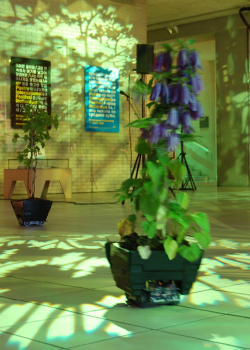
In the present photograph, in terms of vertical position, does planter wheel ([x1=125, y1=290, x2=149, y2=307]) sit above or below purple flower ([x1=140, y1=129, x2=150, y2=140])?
below

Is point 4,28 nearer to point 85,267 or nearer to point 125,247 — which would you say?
point 85,267

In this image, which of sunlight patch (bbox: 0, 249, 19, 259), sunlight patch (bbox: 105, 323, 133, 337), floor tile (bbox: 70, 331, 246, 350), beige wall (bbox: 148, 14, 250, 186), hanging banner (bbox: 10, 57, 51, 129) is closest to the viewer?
floor tile (bbox: 70, 331, 246, 350)

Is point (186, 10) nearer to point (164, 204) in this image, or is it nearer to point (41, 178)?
point (41, 178)

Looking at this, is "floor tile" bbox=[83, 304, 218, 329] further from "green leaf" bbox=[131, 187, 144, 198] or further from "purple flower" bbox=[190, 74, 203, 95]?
"purple flower" bbox=[190, 74, 203, 95]

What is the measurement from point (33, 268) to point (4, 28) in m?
7.93

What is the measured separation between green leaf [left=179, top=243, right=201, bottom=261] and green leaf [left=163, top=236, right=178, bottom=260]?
0.14 feet

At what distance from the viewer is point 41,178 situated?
8.92m

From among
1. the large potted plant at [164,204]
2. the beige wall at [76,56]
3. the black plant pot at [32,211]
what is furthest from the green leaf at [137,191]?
the beige wall at [76,56]

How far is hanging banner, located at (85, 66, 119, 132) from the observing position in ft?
37.0

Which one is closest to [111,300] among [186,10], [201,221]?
[201,221]

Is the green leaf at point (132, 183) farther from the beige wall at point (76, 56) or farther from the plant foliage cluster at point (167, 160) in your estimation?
the beige wall at point (76, 56)

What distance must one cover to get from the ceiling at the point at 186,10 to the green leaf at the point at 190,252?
1116cm

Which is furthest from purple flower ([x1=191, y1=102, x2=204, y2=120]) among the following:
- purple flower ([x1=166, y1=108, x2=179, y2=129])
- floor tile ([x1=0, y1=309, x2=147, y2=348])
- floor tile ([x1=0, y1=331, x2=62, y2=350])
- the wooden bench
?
the wooden bench

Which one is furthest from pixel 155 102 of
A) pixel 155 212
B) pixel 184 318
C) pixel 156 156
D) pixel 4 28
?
pixel 4 28
